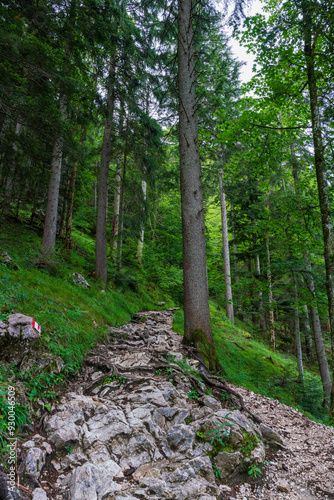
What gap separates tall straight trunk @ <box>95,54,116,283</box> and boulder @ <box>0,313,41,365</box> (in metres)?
6.44

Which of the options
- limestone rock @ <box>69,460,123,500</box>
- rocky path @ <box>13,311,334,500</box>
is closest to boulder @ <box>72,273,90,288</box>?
rocky path @ <box>13,311,334,500</box>

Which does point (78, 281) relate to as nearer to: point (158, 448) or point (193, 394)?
point (193, 394)

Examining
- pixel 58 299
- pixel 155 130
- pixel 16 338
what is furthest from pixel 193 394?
pixel 155 130

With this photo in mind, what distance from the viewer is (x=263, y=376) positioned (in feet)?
27.1

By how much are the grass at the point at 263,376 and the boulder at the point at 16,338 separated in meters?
4.25

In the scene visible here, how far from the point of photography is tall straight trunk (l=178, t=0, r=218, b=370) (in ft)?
18.1

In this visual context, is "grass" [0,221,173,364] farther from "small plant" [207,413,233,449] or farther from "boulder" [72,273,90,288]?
"small plant" [207,413,233,449]

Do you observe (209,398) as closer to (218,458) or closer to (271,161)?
(218,458)

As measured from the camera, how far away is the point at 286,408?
481 cm

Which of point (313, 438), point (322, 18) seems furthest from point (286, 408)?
point (322, 18)

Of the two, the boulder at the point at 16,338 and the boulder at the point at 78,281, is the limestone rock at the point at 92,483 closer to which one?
the boulder at the point at 16,338

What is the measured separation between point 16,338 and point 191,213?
14.1 ft

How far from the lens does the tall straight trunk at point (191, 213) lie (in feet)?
18.1

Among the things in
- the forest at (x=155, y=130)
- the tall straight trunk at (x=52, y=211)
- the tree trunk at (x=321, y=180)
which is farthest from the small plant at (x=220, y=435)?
the tall straight trunk at (x=52, y=211)
